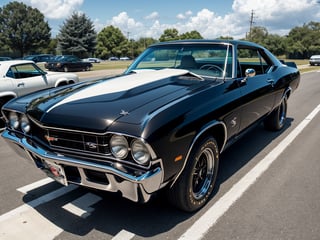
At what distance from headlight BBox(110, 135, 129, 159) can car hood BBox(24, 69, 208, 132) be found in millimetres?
122

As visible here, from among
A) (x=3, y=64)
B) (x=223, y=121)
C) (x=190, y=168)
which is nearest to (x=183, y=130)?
(x=190, y=168)

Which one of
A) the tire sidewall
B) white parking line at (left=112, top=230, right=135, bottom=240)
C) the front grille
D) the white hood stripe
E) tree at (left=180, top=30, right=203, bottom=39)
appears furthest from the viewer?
tree at (left=180, top=30, right=203, bottom=39)

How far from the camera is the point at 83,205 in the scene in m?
3.16

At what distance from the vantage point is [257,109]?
13.9 feet

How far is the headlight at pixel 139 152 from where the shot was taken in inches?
89.9

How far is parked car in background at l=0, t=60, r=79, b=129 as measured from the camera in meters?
6.91

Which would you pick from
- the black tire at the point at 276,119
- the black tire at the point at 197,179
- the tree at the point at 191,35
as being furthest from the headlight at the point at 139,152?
the tree at the point at 191,35

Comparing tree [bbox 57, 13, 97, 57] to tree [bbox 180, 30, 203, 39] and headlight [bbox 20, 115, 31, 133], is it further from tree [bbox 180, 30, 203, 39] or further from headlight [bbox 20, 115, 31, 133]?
headlight [bbox 20, 115, 31, 133]

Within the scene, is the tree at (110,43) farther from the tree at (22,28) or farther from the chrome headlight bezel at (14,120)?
the chrome headlight bezel at (14,120)

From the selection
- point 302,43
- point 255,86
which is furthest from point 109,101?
point 302,43

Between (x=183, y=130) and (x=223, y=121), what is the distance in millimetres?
822

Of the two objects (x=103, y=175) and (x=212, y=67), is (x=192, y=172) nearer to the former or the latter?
(x=103, y=175)

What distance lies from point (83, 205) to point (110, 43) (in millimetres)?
83069

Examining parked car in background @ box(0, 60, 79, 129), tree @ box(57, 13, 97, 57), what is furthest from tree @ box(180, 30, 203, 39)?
Answer: parked car in background @ box(0, 60, 79, 129)
